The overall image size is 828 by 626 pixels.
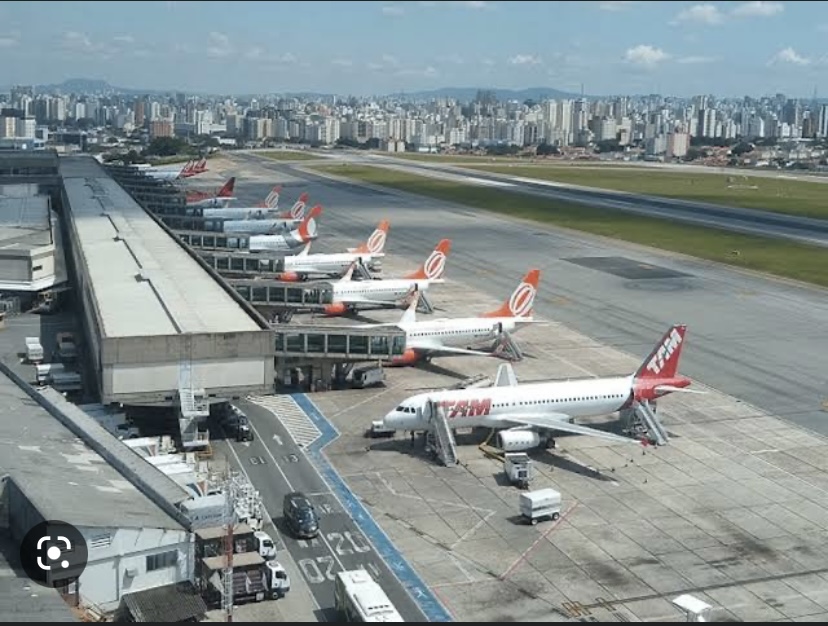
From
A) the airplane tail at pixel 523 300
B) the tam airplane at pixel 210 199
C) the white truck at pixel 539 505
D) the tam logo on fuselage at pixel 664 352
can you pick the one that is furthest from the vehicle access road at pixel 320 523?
the tam airplane at pixel 210 199

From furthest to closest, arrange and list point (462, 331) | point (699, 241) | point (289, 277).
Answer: point (699, 241) → point (289, 277) → point (462, 331)

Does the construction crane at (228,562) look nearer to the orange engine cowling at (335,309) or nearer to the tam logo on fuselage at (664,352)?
the tam logo on fuselage at (664,352)

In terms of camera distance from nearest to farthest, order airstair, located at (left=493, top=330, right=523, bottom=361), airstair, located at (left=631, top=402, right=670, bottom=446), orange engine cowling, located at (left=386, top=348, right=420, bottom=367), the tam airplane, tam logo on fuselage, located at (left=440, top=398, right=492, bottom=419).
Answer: tam logo on fuselage, located at (left=440, top=398, right=492, bottom=419)
airstair, located at (left=631, top=402, right=670, bottom=446)
orange engine cowling, located at (left=386, top=348, right=420, bottom=367)
airstair, located at (left=493, top=330, right=523, bottom=361)
the tam airplane

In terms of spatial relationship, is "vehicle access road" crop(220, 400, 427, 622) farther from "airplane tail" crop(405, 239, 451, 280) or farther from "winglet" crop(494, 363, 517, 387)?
"airplane tail" crop(405, 239, 451, 280)

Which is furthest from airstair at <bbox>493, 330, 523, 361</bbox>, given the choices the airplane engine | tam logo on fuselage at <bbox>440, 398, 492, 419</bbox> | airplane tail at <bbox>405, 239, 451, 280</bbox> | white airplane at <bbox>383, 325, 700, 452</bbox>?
the airplane engine

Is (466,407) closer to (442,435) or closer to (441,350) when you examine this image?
(442,435)

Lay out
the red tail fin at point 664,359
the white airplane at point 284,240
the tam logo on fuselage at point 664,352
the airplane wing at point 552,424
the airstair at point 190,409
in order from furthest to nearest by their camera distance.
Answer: the white airplane at point 284,240
the red tail fin at point 664,359
the tam logo on fuselage at point 664,352
the airplane wing at point 552,424
the airstair at point 190,409

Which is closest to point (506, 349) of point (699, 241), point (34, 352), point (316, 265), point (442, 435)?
point (442, 435)
